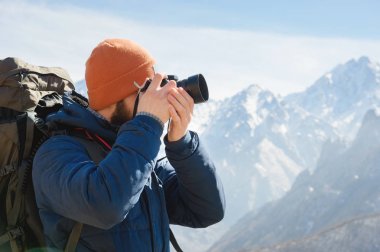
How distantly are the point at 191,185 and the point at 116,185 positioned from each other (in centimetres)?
110

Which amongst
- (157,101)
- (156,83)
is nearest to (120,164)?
(157,101)

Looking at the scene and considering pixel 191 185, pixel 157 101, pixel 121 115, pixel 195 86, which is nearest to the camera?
pixel 157 101

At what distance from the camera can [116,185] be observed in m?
3.09

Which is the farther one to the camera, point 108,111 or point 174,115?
point 108,111

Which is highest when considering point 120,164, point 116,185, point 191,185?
point 120,164

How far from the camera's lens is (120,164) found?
3133 millimetres

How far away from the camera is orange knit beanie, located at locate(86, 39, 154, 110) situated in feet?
12.4

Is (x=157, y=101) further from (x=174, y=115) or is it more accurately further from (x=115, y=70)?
(x=115, y=70)

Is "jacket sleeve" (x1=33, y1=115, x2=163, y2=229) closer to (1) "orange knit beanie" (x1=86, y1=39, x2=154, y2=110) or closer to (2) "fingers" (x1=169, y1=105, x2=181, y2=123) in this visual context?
(2) "fingers" (x1=169, y1=105, x2=181, y2=123)

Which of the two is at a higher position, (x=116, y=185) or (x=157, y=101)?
(x=157, y=101)

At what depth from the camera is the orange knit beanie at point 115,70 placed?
12.4 feet

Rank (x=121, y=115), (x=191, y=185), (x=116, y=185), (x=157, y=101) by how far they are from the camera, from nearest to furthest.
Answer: (x=116, y=185)
(x=157, y=101)
(x=121, y=115)
(x=191, y=185)

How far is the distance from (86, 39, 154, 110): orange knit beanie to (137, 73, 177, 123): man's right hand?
0.42 metres

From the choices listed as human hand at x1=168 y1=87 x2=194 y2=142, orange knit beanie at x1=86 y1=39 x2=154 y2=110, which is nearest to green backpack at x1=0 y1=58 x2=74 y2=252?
orange knit beanie at x1=86 y1=39 x2=154 y2=110
